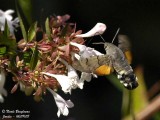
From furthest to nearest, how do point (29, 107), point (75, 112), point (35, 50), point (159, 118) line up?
point (75, 112)
point (29, 107)
point (159, 118)
point (35, 50)

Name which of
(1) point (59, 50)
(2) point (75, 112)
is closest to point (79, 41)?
(1) point (59, 50)

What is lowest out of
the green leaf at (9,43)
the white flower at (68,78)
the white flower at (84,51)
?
the white flower at (68,78)

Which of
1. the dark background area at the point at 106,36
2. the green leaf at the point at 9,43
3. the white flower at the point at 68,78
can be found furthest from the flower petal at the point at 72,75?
the dark background area at the point at 106,36

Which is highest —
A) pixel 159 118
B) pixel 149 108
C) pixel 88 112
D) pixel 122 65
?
pixel 122 65

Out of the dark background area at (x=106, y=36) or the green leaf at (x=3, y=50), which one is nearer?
the green leaf at (x=3, y=50)

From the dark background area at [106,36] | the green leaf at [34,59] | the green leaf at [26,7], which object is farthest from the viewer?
the dark background area at [106,36]

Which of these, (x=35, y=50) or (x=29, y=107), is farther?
(x=29, y=107)

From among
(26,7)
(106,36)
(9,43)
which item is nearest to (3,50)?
(9,43)

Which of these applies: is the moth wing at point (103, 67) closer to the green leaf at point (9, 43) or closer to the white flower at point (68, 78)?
the white flower at point (68, 78)

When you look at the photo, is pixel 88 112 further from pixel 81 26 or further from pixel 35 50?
pixel 35 50

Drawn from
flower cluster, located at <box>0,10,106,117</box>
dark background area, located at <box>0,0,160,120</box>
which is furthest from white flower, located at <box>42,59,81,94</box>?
dark background area, located at <box>0,0,160,120</box>
